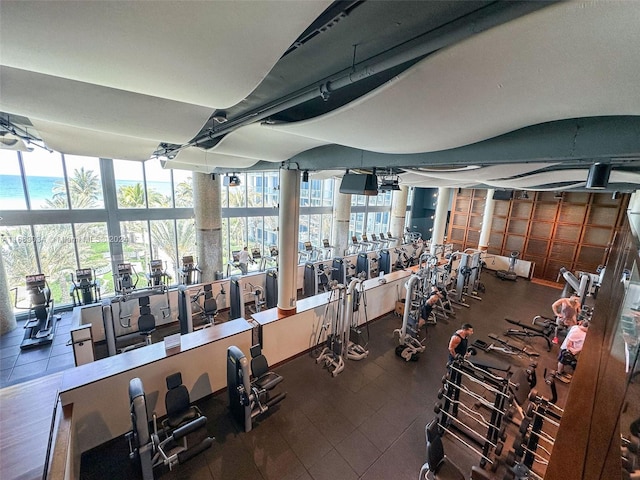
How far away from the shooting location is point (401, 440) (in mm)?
3629

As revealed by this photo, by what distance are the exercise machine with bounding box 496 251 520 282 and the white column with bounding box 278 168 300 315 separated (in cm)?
983

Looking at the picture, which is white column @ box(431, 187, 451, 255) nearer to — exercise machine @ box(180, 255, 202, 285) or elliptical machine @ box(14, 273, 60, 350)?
exercise machine @ box(180, 255, 202, 285)

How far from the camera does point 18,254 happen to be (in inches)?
260

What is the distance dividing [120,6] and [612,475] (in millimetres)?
2950

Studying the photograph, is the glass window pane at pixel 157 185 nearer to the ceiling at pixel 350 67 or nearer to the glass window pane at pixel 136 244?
the glass window pane at pixel 136 244

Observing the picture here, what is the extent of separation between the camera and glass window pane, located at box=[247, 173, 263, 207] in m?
10.5

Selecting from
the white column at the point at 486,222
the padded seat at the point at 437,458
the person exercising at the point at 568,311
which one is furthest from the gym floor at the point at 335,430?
the white column at the point at 486,222

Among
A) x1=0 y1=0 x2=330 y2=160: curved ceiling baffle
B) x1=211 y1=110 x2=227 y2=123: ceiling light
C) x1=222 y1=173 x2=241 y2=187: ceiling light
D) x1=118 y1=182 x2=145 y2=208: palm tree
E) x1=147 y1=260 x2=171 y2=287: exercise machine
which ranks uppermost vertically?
x1=211 y1=110 x2=227 y2=123: ceiling light

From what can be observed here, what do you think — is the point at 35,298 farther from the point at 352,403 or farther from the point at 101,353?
the point at 352,403

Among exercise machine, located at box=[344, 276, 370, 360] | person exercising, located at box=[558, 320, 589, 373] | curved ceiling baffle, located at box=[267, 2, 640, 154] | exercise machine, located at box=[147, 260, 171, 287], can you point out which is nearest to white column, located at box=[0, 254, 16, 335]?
exercise machine, located at box=[147, 260, 171, 287]

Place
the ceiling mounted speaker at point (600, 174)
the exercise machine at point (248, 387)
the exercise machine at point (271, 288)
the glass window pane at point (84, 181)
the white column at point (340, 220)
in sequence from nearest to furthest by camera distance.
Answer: the ceiling mounted speaker at point (600, 174) < the exercise machine at point (248, 387) < the glass window pane at point (84, 181) < the exercise machine at point (271, 288) < the white column at point (340, 220)

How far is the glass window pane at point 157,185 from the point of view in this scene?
831cm

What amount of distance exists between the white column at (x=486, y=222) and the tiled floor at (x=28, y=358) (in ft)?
48.7

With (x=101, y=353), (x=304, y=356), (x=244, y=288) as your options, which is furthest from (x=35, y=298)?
(x=304, y=356)
